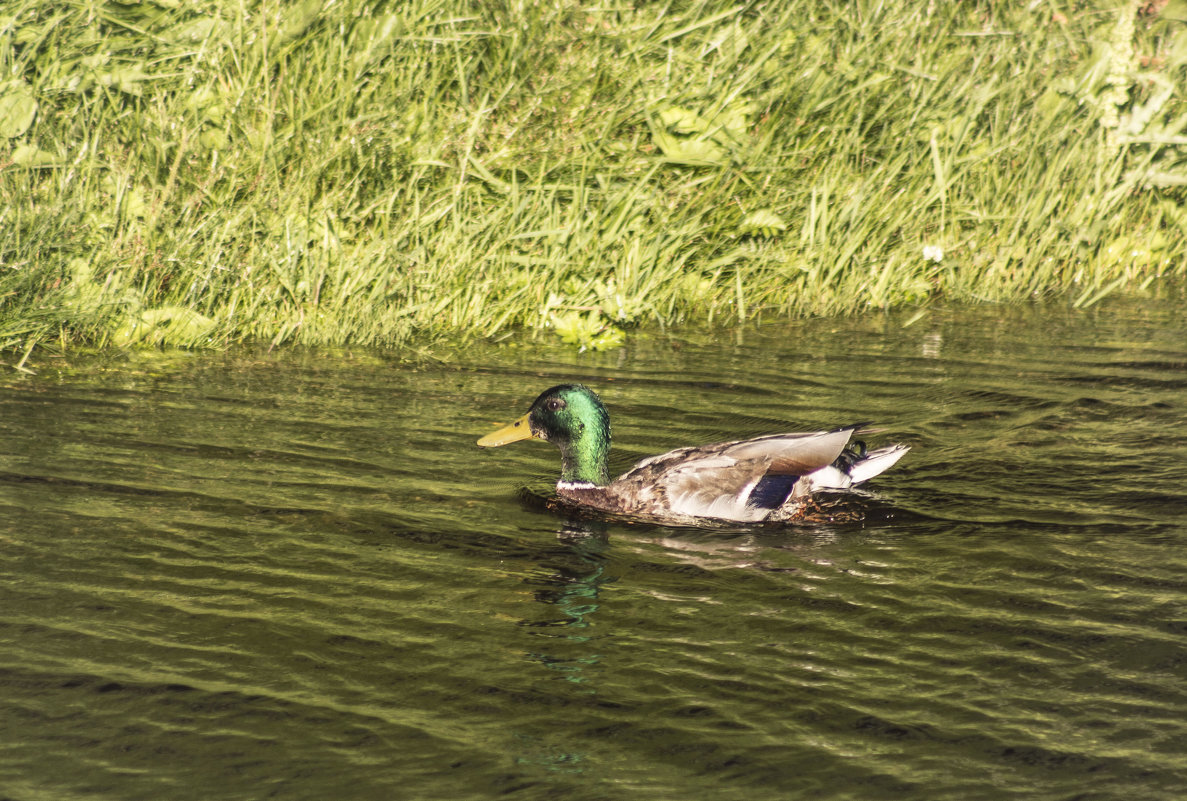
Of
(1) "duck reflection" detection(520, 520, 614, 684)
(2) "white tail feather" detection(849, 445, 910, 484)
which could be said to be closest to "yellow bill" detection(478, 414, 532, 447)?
(1) "duck reflection" detection(520, 520, 614, 684)

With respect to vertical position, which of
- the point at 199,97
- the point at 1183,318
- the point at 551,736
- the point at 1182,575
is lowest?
the point at 551,736

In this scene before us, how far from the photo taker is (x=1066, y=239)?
9.34 meters

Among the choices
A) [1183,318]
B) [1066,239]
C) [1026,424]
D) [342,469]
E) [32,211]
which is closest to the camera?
[342,469]

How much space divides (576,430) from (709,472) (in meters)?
0.63

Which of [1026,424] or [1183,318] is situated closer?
[1026,424]

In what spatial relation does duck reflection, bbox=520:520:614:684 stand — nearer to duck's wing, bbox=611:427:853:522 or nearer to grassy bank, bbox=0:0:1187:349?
duck's wing, bbox=611:427:853:522

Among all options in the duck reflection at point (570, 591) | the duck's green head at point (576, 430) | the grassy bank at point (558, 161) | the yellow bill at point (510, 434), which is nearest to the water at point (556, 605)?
the duck reflection at point (570, 591)

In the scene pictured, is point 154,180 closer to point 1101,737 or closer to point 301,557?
point 301,557

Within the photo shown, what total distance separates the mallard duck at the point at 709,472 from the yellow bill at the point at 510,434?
6.0 inches

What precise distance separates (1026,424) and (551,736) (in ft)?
12.0

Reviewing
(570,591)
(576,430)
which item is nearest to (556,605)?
(570,591)

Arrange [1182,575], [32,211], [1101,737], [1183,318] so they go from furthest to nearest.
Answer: [1183,318]
[32,211]
[1182,575]
[1101,737]

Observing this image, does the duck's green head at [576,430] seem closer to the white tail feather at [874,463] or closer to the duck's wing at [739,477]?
the duck's wing at [739,477]

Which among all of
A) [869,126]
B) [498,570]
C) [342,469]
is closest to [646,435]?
[342,469]
